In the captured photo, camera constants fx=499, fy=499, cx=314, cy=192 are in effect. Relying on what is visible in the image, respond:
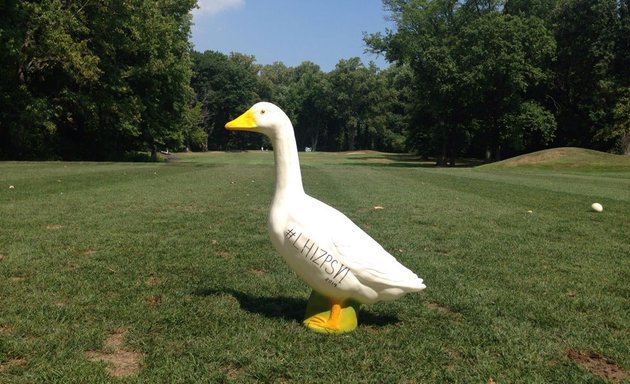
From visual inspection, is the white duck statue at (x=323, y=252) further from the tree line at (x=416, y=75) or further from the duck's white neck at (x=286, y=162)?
the tree line at (x=416, y=75)

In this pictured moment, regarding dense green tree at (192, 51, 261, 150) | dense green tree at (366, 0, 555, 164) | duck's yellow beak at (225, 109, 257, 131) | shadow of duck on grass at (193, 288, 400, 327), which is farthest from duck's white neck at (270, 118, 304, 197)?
dense green tree at (192, 51, 261, 150)

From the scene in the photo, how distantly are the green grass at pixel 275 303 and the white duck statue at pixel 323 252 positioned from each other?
0.26 metres

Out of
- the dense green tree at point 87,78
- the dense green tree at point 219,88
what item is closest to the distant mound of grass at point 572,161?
the dense green tree at point 87,78

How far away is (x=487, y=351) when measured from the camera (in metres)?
3.52

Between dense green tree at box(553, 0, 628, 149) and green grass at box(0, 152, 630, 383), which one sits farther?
dense green tree at box(553, 0, 628, 149)

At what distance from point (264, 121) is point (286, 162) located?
1.18 ft

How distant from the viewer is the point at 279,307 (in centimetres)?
438

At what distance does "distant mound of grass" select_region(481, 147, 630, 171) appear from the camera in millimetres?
30922

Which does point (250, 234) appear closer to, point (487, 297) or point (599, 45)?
point (487, 297)

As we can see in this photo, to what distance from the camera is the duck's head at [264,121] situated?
12.6ft

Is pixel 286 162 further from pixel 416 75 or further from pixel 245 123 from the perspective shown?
pixel 416 75

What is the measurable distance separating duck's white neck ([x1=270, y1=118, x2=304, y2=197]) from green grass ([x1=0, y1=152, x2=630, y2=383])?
3.51 feet

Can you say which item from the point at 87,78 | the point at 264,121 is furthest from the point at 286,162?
the point at 87,78

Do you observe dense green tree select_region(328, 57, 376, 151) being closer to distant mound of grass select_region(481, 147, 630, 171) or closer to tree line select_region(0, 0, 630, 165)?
tree line select_region(0, 0, 630, 165)
